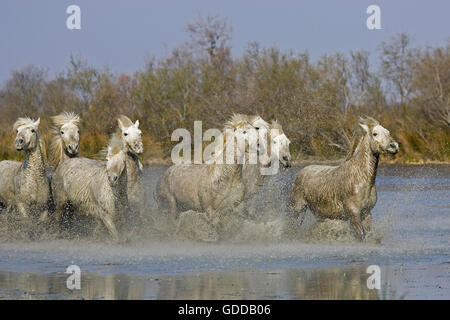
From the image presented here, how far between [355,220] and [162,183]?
3.43 m

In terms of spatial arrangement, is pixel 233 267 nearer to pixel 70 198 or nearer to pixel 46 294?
pixel 46 294

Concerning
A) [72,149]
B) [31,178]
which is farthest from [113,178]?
[72,149]

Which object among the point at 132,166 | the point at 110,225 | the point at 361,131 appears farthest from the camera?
the point at 361,131

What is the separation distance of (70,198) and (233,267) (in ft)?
12.1

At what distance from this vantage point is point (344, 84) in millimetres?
36969

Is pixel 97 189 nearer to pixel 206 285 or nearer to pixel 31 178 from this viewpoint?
pixel 31 178

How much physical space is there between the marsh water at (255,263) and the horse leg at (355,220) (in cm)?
13

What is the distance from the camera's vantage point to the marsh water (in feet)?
29.3

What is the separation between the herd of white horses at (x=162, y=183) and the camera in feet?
41.0

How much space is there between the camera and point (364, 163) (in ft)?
41.6

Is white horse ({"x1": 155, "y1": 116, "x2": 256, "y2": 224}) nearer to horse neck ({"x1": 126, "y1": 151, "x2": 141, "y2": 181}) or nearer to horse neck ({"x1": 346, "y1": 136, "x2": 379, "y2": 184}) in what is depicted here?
horse neck ({"x1": 126, "y1": 151, "x2": 141, "y2": 181})

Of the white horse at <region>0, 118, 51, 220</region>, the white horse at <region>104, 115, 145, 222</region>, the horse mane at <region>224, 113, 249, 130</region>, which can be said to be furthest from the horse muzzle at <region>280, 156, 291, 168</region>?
the white horse at <region>0, 118, 51, 220</region>

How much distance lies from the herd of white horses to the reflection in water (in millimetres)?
2380

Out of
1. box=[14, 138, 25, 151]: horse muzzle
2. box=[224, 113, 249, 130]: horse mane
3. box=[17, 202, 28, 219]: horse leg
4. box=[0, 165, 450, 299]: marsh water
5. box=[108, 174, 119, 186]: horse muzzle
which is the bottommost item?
box=[0, 165, 450, 299]: marsh water
